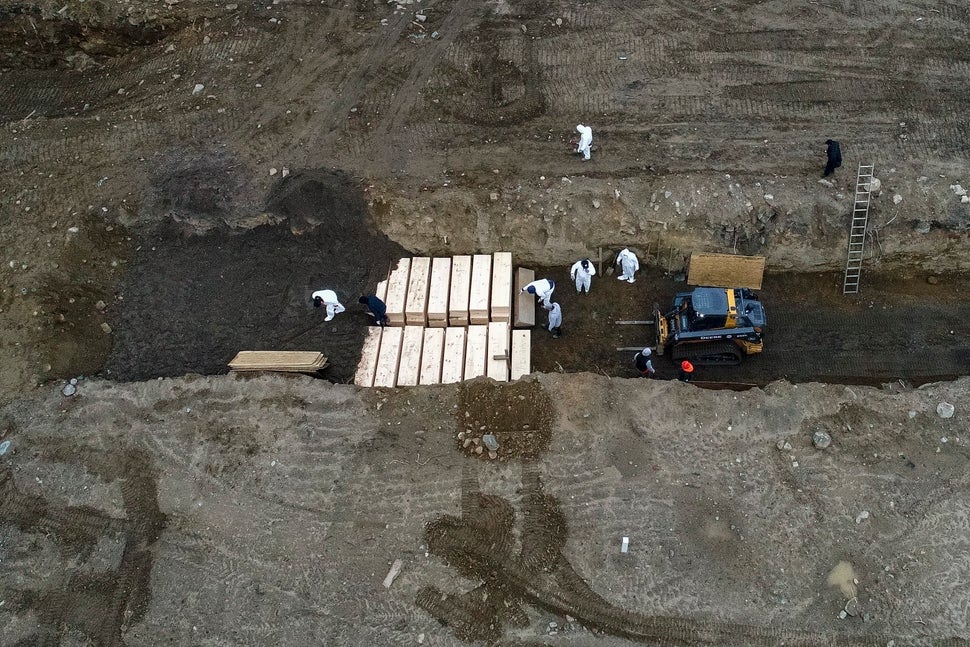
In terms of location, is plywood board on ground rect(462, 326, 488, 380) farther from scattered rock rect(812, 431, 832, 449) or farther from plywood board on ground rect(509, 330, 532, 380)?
scattered rock rect(812, 431, 832, 449)

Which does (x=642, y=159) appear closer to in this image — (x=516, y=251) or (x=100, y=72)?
(x=516, y=251)

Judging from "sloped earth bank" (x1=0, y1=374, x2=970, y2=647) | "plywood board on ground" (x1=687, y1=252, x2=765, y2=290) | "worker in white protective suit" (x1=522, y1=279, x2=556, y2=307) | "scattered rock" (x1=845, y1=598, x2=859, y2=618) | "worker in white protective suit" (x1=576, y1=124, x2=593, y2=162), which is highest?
"worker in white protective suit" (x1=576, y1=124, x2=593, y2=162)

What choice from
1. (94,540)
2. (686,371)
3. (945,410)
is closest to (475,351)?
(686,371)

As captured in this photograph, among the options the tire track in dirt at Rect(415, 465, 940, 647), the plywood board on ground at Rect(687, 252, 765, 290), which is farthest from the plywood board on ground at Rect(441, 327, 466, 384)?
the plywood board on ground at Rect(687, 252, 765, 290)

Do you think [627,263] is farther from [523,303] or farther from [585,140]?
[585,140]

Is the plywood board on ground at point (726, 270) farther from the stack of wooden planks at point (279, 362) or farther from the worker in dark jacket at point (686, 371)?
the stack of wooden planks at point (279, 362)
